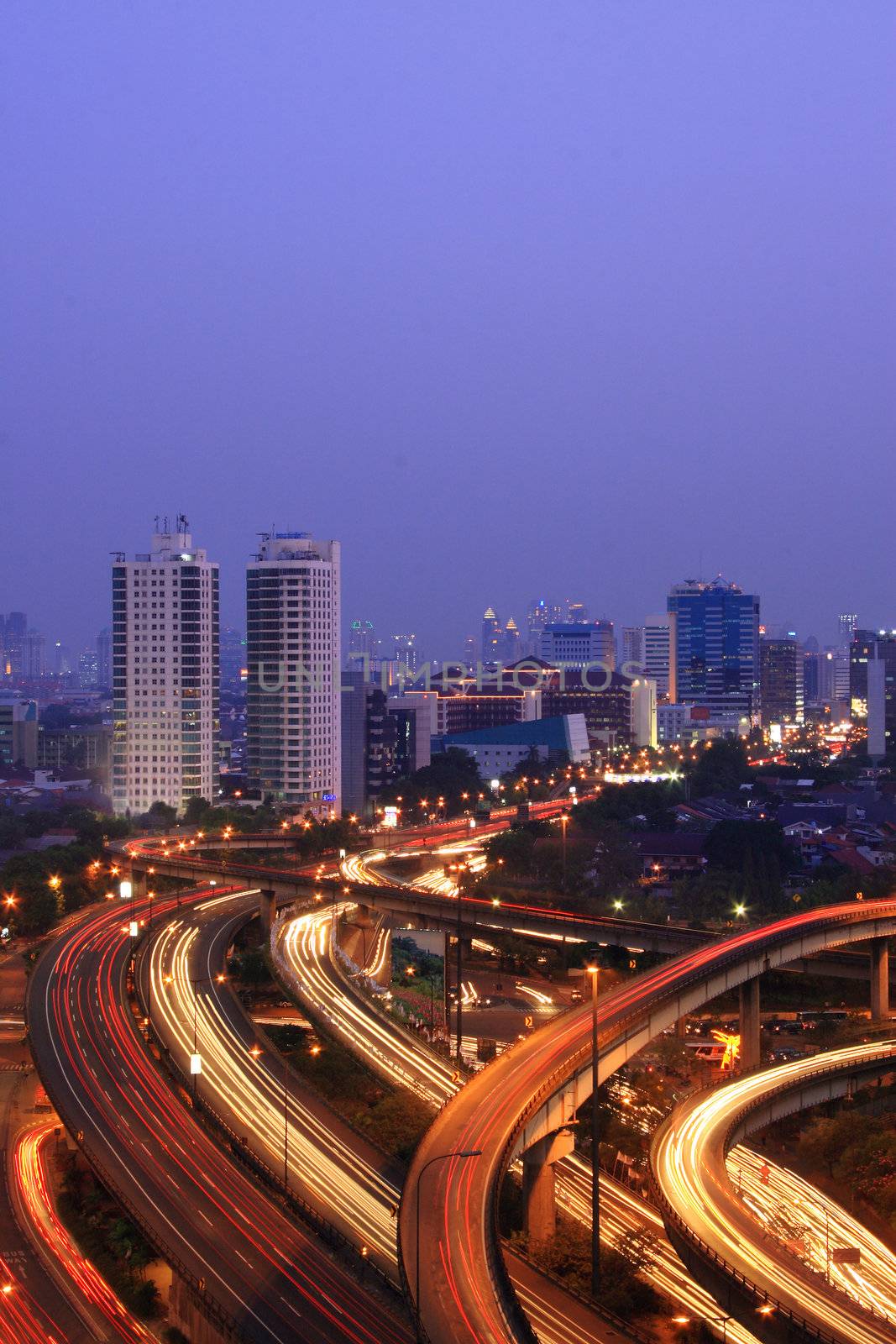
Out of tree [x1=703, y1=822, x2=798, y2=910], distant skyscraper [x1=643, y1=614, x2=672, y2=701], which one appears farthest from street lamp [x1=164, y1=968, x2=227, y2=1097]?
distant skyscraper [x1=643, y1=614, x2=672, y2=701]

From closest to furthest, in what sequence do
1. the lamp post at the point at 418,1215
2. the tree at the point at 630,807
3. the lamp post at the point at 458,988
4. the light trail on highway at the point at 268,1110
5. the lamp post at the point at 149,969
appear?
the lamp post at the point at 418,1215 → the light trail on highway at the point at 268,1110 → the lamp post at the point at 458,988 → the lamp post at the point at 149,969 → the tree at the point at 630,807

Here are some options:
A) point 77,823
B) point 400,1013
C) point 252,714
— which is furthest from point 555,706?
point 400,1013

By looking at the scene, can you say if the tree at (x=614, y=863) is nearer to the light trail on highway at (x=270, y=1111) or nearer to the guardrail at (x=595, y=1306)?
the light trail on highway at (x=270, y=1111)

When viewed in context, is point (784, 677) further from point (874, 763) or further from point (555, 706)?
point (874, 763)

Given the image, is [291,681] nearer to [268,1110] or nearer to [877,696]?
[268,1110]

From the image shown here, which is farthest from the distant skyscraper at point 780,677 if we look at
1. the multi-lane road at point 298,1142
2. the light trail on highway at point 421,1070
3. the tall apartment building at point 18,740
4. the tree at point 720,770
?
the multi-lane road at point 298,1142

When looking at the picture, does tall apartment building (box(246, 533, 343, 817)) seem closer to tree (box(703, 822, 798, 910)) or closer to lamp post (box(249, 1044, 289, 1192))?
tree (box(703, 822, 798, 910))

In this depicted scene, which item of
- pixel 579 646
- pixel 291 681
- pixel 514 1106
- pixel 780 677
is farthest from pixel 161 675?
pixel 780 677
